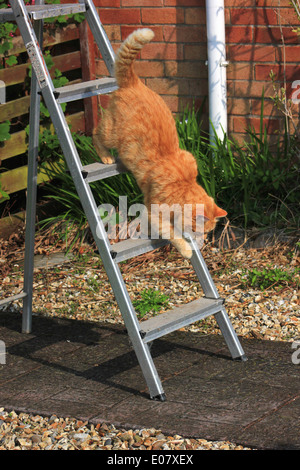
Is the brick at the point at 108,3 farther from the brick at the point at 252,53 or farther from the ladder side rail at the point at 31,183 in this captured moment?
the ladder side rail at the point at 31,183

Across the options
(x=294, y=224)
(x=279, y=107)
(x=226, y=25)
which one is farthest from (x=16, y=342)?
(x=226, y=25)

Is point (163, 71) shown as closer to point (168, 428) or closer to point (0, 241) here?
point (0, 241)

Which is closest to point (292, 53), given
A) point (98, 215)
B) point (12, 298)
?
point (98, 215)

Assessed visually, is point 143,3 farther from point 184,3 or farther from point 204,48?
point 204,48

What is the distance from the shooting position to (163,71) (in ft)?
18.7

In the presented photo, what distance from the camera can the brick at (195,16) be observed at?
213 inches

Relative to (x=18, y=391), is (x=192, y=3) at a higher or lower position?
higher

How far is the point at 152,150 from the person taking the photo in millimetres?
3596

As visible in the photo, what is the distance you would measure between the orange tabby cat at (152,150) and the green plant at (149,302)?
2.34ft

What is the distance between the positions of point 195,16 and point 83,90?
7.09 ft

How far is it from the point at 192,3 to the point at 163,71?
55 cm

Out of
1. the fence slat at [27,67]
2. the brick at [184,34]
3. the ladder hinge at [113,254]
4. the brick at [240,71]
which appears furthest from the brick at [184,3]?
the ladder hinge at [113,254]

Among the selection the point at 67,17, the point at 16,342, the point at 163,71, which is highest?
the point at 67,17

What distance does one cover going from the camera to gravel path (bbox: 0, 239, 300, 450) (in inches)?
126
